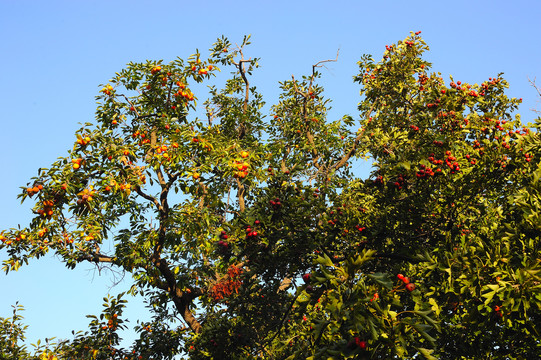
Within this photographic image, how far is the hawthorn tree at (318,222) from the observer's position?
4770 millimetres

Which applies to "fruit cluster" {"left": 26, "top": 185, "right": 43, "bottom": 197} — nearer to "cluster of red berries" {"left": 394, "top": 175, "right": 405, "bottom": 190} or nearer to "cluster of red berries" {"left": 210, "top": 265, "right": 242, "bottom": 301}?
"cluster of red berries" {"left": 210, "top": 265, "right": 242, "bottom": 301}

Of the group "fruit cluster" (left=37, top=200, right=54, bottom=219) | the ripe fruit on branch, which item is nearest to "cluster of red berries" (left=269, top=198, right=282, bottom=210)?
the ripe fruit on branch

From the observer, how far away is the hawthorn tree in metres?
4.77

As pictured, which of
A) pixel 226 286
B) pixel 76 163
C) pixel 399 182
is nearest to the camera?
pixel 399 182

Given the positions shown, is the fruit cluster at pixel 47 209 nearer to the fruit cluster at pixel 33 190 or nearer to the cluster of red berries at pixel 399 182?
the fruit cluster at pixel 33 190

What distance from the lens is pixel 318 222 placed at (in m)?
6.89

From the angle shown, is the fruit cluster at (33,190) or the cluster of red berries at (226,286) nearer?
the fruit cluster at (33,190)

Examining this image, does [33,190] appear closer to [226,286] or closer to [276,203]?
[226,286]

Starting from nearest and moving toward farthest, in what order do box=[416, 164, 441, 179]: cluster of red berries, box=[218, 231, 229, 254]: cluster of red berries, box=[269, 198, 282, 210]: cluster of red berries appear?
box=[416, 164, 441, 179]: cluster of red berries, box=[269, 198, 282, 210]: cluster of red berries, box=[218, 231, 229, 254]: cluster of red berries

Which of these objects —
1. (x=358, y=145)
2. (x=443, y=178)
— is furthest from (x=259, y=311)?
(x=358, y=145)

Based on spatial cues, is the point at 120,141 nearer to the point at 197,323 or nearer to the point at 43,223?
the point at 43,223

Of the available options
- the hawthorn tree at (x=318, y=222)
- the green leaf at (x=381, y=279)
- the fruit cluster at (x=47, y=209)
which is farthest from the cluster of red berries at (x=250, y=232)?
the fruit cluster at (x=47, y=209)

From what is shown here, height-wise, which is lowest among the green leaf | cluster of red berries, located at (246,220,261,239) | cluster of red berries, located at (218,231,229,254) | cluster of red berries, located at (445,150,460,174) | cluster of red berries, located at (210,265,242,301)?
the green leaf

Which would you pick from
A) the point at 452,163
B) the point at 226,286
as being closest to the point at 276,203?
the point at 452,163
